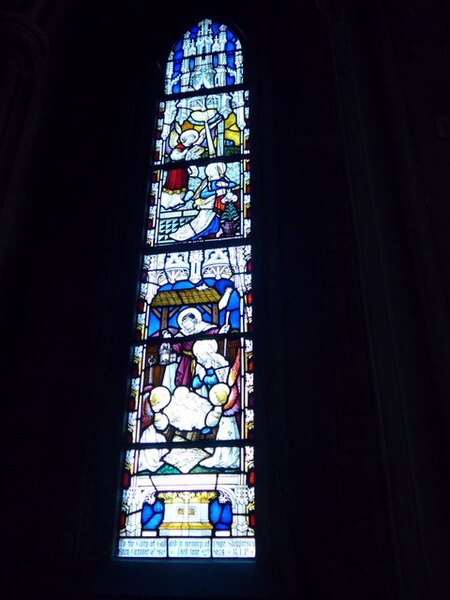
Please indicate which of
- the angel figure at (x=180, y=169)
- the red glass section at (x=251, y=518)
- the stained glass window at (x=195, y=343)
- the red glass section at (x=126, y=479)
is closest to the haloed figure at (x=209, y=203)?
the stained glass window at (x=195, y=343)

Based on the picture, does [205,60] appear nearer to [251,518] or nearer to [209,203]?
[209,203]

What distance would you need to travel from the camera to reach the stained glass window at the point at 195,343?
2.91 m

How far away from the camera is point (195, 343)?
3387 mm

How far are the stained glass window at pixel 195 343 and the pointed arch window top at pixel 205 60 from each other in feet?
0.06

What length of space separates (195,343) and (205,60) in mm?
2528

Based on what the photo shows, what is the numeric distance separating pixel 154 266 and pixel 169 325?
460 mm

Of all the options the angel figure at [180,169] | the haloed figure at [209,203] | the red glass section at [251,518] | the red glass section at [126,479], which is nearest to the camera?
the red glass section at [251,518]

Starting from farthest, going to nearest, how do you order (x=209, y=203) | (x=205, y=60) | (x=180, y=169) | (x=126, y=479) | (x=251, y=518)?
(x=205, y=60) < (x=180, y=169) < (x=209, y=203) < (x=126, y=479) < (x=251, y=518)

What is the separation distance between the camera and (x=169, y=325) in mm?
3488

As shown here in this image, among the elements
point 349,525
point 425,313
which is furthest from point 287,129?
point 349,525

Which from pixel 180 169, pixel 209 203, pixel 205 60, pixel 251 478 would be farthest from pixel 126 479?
pixel 205 60

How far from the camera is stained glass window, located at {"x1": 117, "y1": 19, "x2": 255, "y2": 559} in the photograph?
2.91m

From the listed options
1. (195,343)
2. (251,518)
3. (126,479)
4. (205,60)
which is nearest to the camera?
(251,518)

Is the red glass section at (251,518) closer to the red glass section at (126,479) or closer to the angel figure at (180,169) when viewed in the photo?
the red glass section at (126,479)
